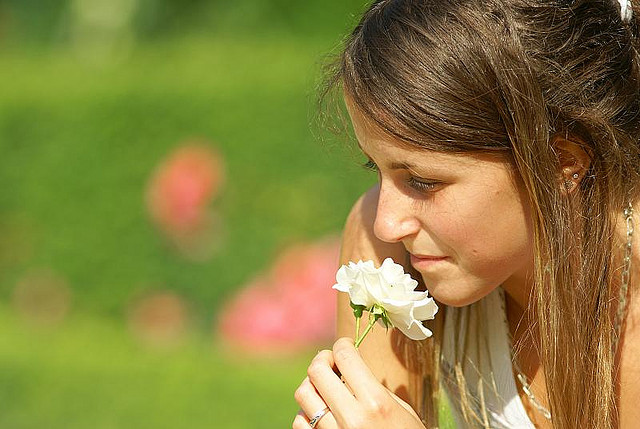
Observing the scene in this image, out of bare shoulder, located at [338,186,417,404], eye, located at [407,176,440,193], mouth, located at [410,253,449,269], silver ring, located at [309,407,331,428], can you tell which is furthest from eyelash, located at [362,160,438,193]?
silver ring, located at [309,407,331,428]

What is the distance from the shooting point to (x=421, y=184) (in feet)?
8.12

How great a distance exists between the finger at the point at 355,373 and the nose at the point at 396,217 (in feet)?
0.91

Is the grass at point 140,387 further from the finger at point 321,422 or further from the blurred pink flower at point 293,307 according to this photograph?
the finger at point 321,422

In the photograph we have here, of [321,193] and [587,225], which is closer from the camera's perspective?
[587,225]

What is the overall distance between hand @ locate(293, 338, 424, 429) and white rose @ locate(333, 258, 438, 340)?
0.15 meters

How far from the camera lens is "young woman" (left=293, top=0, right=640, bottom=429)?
240cm

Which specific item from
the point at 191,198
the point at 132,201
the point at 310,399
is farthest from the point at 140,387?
the point at 310,399

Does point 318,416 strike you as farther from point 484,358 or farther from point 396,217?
point 484,358

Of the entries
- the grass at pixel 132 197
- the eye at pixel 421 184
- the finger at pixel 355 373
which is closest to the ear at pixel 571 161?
the eye at pixel 421 184

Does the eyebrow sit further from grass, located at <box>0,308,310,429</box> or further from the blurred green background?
the blurred green background

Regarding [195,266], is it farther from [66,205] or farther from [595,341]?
[595,341]

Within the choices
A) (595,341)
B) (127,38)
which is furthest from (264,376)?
(127,38)

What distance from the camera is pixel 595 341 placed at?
2615mm

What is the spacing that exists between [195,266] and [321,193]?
887 millimetres
